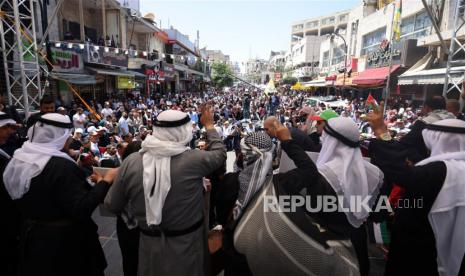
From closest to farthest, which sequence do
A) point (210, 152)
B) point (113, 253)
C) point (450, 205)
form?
point (450, 205), point (210, 152), point (113, 253)

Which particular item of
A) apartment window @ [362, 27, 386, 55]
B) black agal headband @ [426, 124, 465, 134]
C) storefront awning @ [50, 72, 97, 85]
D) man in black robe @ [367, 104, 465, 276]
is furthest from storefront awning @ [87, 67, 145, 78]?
apartment window @ [362, 27, 386, 55]

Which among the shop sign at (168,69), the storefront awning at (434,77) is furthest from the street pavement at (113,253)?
the shop sign at (168,69)

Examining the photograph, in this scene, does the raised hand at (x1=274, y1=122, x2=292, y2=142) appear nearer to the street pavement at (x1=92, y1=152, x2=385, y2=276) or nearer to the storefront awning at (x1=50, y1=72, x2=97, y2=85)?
the street pavement at (x1=92, y1=152, x2=385, y2=276)

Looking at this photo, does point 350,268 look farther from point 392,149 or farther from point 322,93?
point 322,93

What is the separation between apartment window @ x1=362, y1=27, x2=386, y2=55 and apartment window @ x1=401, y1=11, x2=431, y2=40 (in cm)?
256

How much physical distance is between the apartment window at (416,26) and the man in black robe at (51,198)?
20049 millimetres

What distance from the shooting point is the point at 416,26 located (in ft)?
60.6

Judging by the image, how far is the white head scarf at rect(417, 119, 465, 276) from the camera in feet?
6.01

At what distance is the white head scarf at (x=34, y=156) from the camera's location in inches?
74.9

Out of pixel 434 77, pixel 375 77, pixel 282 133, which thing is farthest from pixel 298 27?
pixel 282 133

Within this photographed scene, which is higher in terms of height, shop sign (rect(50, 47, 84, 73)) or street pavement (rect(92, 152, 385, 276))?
shop sign (rect(50, 47, 84, 73))

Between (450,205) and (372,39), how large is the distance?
2723 cm

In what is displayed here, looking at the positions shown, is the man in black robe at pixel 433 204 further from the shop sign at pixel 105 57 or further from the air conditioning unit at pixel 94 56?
the air conditioning unit at pixel 94 56

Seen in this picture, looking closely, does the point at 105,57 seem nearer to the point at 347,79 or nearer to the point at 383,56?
the point at 383,56
